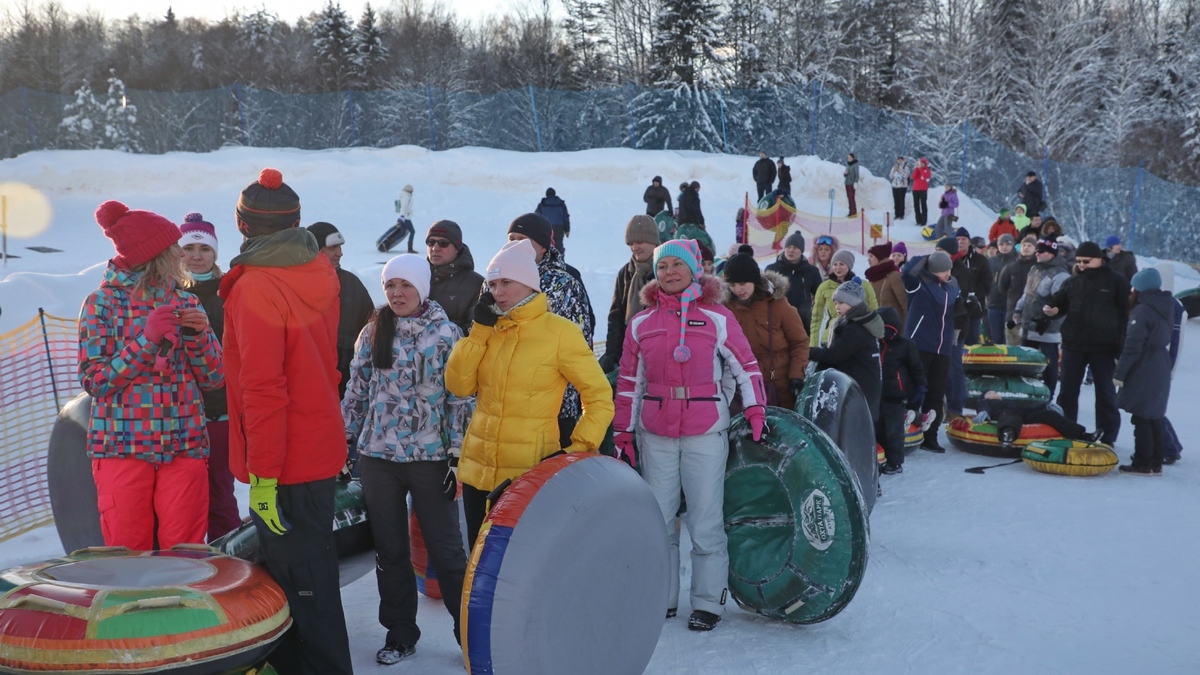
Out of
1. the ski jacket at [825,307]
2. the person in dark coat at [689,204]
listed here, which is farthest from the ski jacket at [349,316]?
the person in dark coat at [689,204]

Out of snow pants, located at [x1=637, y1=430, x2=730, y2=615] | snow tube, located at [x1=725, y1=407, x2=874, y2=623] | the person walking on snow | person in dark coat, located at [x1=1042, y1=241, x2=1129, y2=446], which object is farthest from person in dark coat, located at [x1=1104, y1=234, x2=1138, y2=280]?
the person walking on snow

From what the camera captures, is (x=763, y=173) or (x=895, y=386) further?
(x=763, y=173)

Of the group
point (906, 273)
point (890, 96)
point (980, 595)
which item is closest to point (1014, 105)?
point (890, 96)

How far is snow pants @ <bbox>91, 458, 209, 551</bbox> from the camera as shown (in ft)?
11.6

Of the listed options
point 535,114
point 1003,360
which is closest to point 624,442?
point 1003,360

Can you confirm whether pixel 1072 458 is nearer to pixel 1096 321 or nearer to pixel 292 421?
pixel 1096 321

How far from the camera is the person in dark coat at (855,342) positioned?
6555 millimetres

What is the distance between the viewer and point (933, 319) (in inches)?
320

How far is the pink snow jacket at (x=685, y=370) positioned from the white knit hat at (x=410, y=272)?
44.9 inches

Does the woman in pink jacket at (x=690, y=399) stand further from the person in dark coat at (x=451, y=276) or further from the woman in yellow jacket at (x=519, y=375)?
the person in dark coat at (x=451, y=276)

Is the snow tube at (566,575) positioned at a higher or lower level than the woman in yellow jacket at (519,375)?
lower

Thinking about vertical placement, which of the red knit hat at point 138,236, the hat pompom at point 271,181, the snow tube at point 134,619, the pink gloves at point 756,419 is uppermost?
the hat pompom at point 271,181

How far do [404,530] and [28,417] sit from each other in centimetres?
502

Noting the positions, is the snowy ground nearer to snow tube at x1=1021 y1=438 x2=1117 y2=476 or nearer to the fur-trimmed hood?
snow tube at x1=1021 y1=438 x2=1117 y2=476
